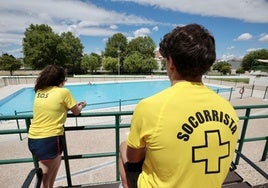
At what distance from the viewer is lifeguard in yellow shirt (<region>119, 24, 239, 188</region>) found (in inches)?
38.3

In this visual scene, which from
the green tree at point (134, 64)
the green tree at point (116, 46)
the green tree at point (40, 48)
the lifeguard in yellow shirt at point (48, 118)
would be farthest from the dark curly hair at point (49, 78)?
the green tree at point (116, 46)

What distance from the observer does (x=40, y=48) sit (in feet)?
133

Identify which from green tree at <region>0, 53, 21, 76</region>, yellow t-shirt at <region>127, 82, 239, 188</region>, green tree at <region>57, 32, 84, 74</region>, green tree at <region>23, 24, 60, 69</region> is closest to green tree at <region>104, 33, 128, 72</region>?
green tree at <region>57, 32, 84, 74</region>

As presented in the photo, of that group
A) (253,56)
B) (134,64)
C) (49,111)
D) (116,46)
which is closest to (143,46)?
(116,46)

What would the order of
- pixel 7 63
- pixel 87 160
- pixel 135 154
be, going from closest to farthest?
pixel 135 154
pixel 87 160
pixel 7 63

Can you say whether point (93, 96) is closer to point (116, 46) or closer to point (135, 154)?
point (135, 154)

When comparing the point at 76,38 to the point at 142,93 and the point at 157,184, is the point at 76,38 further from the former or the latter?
the point at 157,184

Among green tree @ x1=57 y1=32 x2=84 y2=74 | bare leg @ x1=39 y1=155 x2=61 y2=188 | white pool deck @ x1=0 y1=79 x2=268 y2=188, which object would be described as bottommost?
white pool deck @ x1=0 y1=79 x2=268 y2=188

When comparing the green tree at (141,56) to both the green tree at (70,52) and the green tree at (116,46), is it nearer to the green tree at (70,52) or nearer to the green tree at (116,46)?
the green tree at (116,46)

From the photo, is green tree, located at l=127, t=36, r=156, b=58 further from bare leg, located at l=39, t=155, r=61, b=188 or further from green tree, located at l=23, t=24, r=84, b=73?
bare leg, located at l=39, t=155, r=61, b=188

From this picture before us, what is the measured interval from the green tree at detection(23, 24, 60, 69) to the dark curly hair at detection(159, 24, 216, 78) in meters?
44.6

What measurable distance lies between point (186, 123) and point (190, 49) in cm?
38

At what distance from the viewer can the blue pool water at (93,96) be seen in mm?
17416

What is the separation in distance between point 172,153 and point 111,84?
31.1 metres
